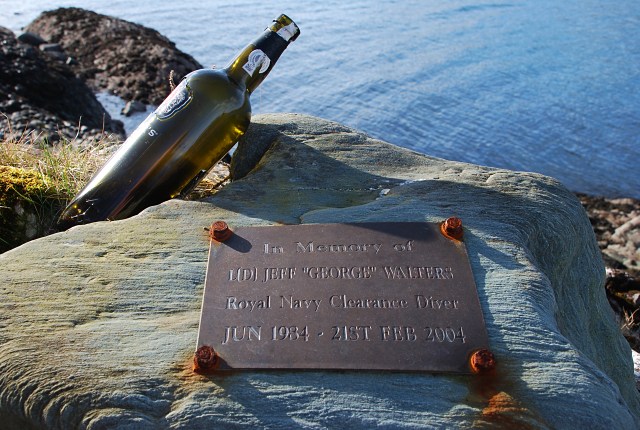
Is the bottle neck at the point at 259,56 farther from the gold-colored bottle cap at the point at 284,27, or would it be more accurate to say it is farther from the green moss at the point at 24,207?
the green moss at the point at 24,207

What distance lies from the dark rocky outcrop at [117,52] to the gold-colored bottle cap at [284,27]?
5215mm

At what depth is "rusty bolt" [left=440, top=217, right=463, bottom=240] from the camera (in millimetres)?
2299

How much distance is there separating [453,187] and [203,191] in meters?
1.46

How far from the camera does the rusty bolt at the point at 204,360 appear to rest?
1825 mm

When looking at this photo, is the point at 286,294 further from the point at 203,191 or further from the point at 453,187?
the point at 203,191

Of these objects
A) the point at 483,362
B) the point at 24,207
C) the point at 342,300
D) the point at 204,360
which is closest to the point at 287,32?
the point at 342,300

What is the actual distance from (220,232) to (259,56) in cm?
106

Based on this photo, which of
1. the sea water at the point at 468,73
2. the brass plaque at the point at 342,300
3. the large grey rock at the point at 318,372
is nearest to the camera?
the large grey rock at the point at 318,372

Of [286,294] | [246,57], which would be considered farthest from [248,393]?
[246,57]

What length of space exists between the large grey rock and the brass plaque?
0.06 meters

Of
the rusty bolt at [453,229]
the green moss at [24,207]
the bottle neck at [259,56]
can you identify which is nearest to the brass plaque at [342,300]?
the rusty bolt at [453,229]

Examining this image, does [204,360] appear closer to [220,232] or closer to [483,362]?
[220,232]

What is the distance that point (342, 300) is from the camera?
2047 millimetres

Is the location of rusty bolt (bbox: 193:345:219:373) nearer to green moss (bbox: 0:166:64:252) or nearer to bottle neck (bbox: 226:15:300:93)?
bottle neck (bbox: 226:15:300:93)
